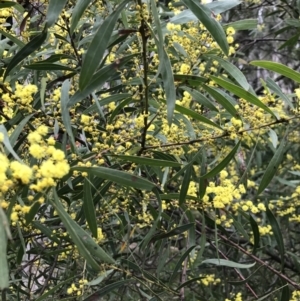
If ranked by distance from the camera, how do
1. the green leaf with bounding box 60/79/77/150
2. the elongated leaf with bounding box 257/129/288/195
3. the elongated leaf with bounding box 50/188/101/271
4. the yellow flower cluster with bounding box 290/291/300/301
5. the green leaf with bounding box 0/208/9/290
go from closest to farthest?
the green leaf with bounding box 0/208/9/290
the elongated leaf with bounding box 50/188/101/271
the green leaf with bounding box 60/79/77/150
the elongated leaf with bounding box 257/129/288/195
the yellow flower cluster with bounding box 290/291/300/301

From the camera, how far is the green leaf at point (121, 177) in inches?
37.3

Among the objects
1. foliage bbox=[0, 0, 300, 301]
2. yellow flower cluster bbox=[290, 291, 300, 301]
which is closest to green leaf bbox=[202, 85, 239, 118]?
foliage bbox=[0, 0, 300, 301]

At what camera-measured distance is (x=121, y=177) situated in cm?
95

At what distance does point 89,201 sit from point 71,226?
30 centimetres

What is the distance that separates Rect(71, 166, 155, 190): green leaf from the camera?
95 cm

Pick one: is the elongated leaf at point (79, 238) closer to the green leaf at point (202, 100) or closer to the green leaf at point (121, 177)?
the green leaf at point (121, 177)

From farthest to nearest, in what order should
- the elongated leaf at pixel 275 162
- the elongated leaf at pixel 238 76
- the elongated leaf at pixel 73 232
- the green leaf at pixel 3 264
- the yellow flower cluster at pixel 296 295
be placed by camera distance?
the yellow flower cluster at pixel 296 295 < the elongated leaf at pixel 275 162 < the elongated leaf at pixel 238 76 < the elongated leaf at pixel 73 232 < the green leaf at pixel 3 264

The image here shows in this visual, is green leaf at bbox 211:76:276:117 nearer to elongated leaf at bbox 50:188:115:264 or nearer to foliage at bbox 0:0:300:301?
foliage at bbox 0:0:300:301

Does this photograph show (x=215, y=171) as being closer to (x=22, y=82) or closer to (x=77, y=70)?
(x=77, y=70)

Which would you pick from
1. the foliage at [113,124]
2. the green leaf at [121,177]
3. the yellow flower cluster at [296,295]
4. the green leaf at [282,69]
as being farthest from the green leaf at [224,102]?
the yellow flower cluster at [296,295]

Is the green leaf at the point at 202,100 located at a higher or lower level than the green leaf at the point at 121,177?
higher

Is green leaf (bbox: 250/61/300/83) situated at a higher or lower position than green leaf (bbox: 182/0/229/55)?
lower

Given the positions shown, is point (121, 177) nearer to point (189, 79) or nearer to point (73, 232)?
point (73, 232)

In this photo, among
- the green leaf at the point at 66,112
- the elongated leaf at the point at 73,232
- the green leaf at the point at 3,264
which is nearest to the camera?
the green leaf at the point at 3,264
